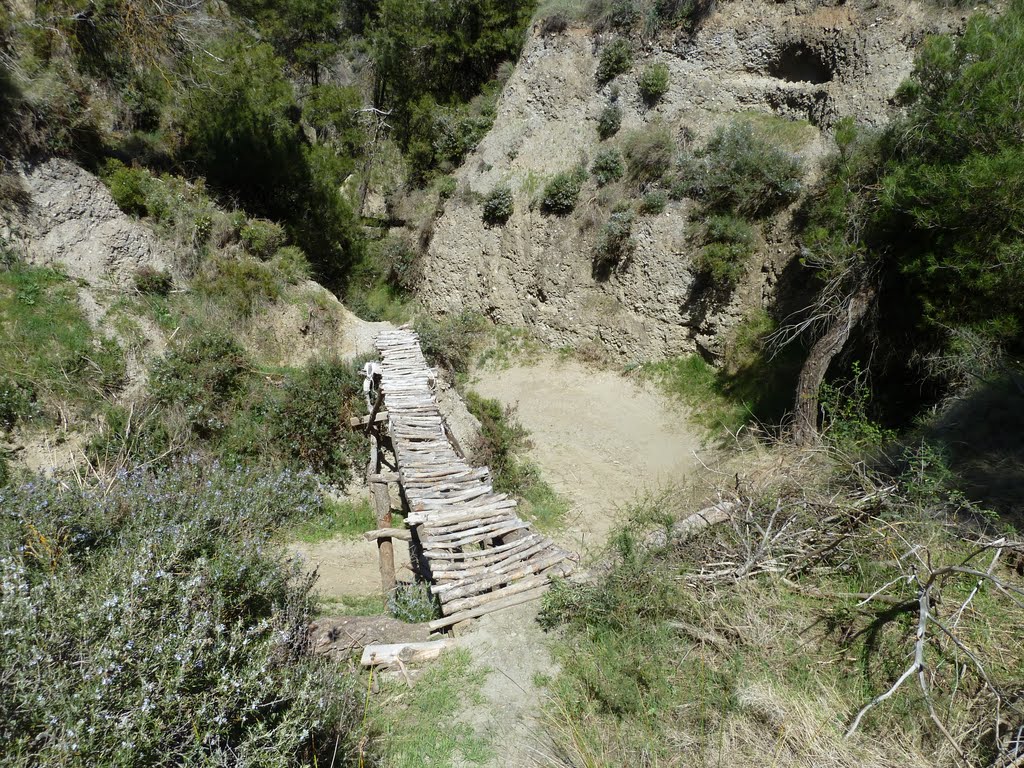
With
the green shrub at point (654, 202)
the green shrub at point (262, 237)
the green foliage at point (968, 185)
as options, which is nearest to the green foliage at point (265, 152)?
the green shrub at point (262, 237)

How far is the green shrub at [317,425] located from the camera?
10.2 meters

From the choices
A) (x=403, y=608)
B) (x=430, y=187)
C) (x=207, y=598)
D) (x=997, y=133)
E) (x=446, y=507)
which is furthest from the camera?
(x=430, y=187)

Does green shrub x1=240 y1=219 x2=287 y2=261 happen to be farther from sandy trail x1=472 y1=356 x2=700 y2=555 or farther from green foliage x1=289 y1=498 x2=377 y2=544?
green foliage x1=289 y1=498 x2=377 y2=544

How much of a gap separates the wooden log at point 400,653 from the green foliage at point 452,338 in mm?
10403

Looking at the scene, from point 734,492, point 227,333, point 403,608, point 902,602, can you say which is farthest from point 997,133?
point 227,333

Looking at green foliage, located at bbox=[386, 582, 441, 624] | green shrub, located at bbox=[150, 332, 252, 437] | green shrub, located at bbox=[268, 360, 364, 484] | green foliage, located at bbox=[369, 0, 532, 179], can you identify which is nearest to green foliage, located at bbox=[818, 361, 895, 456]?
green foliage, located at bbox=[386, 582, 441, 624]

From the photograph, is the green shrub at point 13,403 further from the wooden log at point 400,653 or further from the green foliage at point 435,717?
the green foliage at point 435,717

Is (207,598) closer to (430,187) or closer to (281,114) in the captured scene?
(281,114)

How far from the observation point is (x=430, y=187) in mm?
19328

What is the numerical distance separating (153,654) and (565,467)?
932cm

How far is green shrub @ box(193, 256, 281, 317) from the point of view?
12.0m

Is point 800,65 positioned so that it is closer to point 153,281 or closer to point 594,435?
point 594,435

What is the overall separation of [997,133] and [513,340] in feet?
37.5

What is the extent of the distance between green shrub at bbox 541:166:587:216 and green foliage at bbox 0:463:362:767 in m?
13.8
